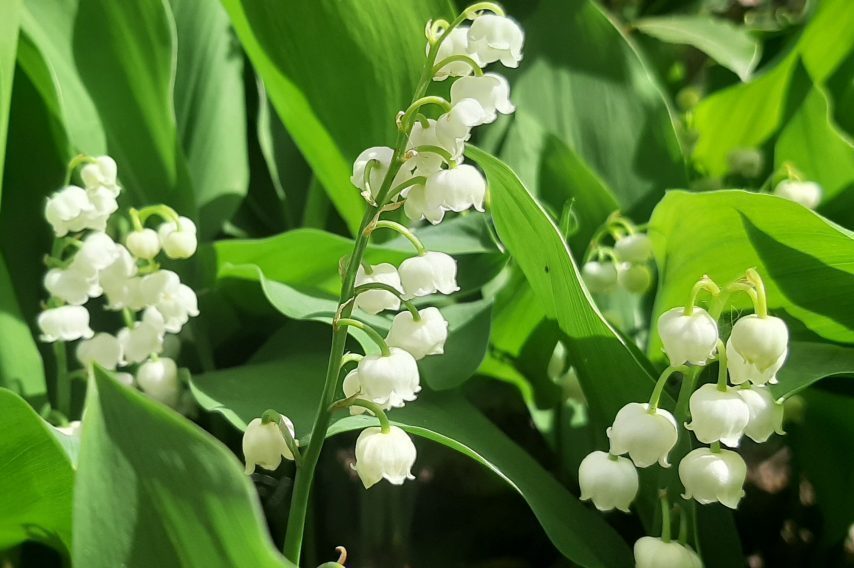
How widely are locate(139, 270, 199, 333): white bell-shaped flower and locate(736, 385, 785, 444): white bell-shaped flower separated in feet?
1.18

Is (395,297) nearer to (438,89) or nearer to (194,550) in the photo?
(194,550)

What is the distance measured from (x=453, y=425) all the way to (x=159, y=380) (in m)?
0.22

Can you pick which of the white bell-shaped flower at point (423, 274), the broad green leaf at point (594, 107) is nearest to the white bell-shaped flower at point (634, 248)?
the broad green leaf at point (594, 107)

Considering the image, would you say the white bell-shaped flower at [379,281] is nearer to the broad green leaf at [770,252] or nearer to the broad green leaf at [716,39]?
the broad green leaf at [770,252]

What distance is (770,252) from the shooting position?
515 mm

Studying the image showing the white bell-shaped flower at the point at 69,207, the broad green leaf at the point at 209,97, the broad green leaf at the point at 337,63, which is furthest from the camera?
the broad green leaf at the point at 209,97

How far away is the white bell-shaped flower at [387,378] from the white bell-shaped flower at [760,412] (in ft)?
0.54

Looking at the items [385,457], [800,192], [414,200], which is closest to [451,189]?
[414,200]

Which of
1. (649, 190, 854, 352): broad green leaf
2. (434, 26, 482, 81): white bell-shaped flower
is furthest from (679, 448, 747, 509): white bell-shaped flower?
(434, 26, 482, 81): white bell-shaped flower

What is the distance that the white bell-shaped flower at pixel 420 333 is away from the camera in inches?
16.3

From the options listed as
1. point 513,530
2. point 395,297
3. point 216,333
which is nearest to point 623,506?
point 395,297

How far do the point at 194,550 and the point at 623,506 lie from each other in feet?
0.70

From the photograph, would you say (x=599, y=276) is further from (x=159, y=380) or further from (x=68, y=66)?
(x=68, y=66)

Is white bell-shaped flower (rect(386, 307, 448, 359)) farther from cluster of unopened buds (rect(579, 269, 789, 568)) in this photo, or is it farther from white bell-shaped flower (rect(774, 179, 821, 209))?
white bell-shaped flower (rect(774, 179, 821, 209))
